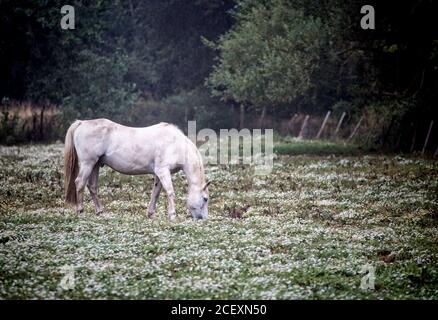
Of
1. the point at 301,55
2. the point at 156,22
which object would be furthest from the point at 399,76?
the point at 156,22

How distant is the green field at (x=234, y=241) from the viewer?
12.9 meters

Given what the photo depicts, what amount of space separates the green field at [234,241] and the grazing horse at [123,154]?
90cm

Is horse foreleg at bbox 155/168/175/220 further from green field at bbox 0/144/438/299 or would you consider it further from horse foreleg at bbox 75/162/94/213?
horse foreleg at bbox 75/162/94/213

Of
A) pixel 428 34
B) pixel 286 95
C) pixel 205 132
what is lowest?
pixel 205 132

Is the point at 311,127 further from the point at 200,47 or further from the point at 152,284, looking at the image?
the point at 152,284

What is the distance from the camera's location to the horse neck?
19734 mm

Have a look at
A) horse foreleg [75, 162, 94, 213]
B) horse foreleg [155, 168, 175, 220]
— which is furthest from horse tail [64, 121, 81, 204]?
horse foreleg [155, 168, 175, 220]

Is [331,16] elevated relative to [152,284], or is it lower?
elevated

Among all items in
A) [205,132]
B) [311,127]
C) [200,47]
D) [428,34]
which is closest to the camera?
[428,34]

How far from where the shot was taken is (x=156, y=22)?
7506cm

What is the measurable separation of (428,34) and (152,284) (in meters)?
31.0

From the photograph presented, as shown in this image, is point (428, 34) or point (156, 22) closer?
point (428, 34)

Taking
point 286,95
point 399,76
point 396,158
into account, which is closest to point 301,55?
point 286,95
